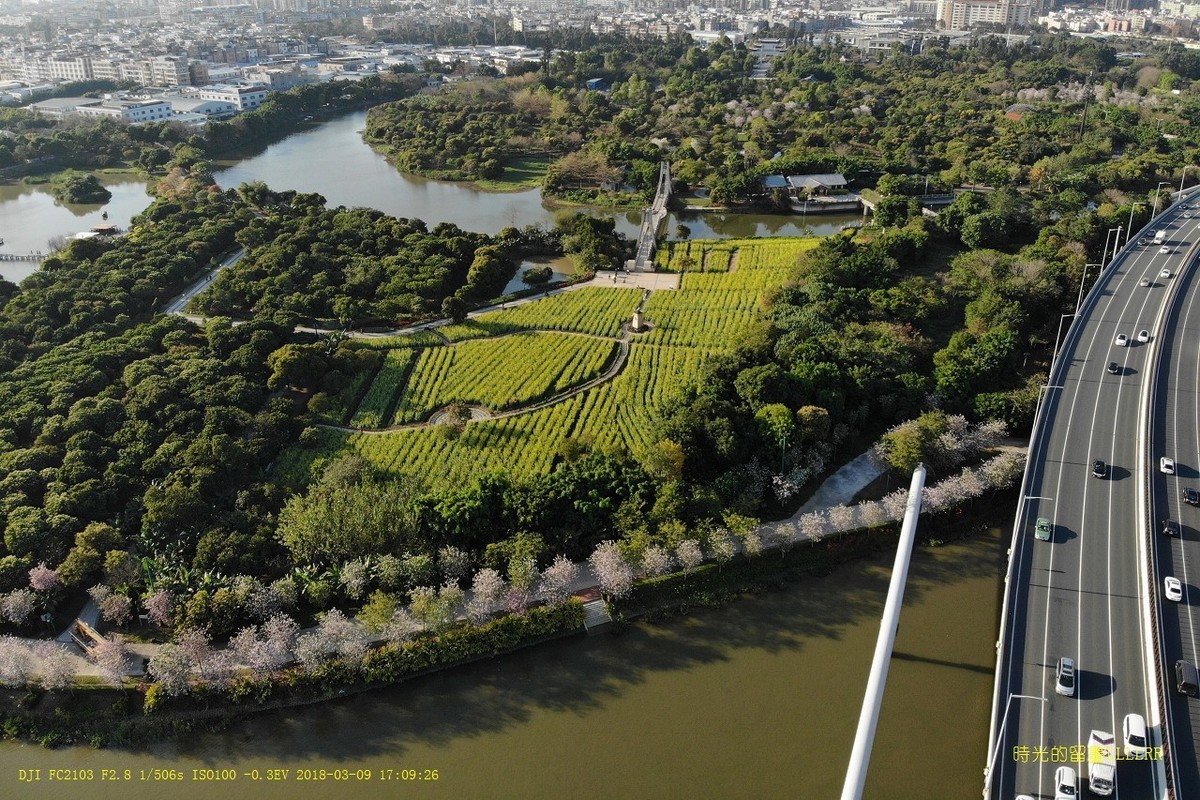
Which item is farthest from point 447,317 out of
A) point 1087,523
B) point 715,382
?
point 1087,523

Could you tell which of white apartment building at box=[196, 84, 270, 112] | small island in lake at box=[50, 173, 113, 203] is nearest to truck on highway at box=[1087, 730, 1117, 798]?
small island in lake at box=[50, 173, 113, 203]

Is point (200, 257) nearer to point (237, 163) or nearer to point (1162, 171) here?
point (237, 163)

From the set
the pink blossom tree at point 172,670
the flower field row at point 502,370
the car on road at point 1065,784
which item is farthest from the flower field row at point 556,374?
the car on road at point 1065,784

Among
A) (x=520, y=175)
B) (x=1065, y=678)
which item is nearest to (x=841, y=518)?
(x=1065, y=678)

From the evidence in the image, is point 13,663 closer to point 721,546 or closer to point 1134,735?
point 721,546

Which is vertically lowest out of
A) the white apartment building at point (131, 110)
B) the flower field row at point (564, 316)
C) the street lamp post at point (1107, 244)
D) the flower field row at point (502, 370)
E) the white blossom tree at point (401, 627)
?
the white blossom tree at point (401, 627)

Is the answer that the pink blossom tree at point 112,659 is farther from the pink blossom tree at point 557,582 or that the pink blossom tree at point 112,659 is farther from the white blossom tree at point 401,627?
the pink blossom tree at point 557,582

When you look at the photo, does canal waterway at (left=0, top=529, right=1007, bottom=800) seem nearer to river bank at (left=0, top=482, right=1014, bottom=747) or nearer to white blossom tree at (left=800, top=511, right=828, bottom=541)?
river bank at (left=0, top=482, right=1014, bottom=747)
